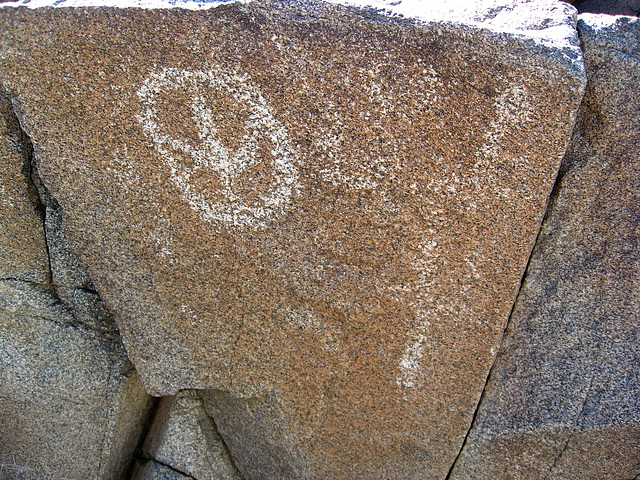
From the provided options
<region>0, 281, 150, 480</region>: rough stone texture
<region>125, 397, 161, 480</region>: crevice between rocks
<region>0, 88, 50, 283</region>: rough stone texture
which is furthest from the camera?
<region>125, 397, 161, 480</region>: crevice between rocks

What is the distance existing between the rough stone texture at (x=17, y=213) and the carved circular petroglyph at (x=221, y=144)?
315 mm

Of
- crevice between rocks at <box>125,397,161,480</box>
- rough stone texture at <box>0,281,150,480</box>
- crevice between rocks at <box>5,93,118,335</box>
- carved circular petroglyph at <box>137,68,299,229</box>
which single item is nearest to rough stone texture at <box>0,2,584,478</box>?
carved circular petroglyph at <box>137,68,299,229</box>

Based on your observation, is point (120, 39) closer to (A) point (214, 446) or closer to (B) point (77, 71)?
(B) point (77, 71)

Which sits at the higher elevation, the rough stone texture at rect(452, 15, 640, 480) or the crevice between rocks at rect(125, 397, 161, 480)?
the rough stone texture at rect(452, 15, 640, 480)

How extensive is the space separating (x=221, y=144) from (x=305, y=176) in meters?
0.16

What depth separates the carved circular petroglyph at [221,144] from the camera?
0.72m

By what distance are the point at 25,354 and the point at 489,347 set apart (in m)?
1.08

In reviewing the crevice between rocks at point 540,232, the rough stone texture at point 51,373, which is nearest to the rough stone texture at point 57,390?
the rough stone texture at point 51,373

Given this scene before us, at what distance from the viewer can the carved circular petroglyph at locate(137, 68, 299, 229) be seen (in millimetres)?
717

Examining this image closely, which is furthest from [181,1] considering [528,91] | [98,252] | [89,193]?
[528,91]

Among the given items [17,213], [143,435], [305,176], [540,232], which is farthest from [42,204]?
[540,232]

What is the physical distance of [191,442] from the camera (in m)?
1.08

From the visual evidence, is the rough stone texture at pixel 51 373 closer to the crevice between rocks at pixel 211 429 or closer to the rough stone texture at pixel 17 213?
the rough stone texture at pixel 17 213

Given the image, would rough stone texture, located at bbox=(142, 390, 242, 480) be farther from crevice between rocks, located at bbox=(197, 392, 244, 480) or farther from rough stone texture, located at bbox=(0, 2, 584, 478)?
rough stone texture, located at bbox=(0, 2, 584, 478)
